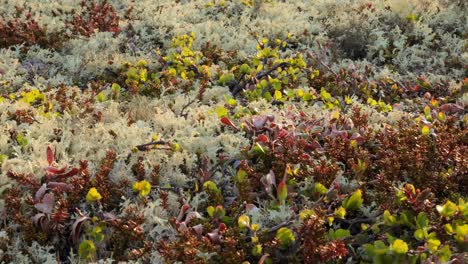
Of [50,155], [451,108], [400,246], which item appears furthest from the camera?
[451,108]

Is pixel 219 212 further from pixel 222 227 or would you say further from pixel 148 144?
pixel 148 144

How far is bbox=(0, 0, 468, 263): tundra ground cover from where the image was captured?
3.18 m

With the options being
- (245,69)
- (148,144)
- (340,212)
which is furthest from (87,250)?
(245,69)

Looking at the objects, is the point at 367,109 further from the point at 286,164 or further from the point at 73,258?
the point at 73,258

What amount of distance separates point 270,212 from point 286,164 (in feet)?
1.93

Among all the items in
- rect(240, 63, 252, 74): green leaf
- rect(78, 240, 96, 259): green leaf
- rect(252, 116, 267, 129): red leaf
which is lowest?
rect(240, 63, 252, 74): green leaf

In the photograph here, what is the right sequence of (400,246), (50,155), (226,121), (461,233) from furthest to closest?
(226,121) < (50,155) < (461,233) < (400,246)

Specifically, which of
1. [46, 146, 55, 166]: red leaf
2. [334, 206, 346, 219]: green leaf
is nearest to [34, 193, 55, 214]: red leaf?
[46, 146, 55, 166]: red leaf

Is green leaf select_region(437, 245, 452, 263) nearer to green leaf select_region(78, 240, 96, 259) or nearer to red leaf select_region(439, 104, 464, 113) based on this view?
green leaf select_region(78, 240, 96, 259)

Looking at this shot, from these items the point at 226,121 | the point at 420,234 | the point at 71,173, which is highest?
the point at 420,234

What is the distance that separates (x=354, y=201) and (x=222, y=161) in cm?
109

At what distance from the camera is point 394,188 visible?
3.58 m

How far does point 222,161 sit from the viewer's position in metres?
3.98

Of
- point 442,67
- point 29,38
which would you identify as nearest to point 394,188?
point 442,67
